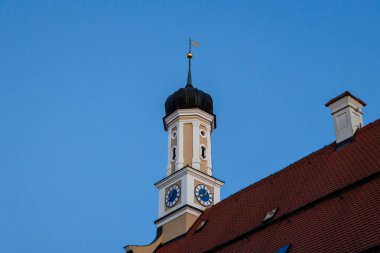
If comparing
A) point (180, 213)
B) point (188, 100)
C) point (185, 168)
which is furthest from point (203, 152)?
point (180, 213)

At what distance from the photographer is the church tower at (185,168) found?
30891 millimetres

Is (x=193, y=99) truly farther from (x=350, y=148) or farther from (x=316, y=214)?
(x=316, y=214)

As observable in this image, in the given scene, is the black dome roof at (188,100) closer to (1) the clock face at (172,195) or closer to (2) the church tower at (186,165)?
(2) the church tower at (186,165)

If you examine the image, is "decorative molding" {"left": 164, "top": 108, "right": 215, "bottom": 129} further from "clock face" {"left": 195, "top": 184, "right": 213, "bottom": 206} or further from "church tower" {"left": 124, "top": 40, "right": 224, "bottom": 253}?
"clock face" {"left": 195, "top": 184, "right": 213, "bottom": 206}

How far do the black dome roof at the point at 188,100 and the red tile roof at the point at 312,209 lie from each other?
8081mm

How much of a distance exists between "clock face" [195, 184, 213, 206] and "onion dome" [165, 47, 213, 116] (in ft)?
15.9

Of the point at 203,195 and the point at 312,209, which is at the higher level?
the point at 203,195

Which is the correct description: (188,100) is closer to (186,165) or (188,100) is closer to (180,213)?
(186,165)

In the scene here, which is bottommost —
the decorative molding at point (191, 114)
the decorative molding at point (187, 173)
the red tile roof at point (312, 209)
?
the red tile roof at point (312, 209)

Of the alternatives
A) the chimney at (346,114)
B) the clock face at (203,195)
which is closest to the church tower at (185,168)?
the clock face at (203,195)

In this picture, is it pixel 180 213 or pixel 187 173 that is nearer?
pixel 180 213

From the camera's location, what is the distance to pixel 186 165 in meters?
32.5

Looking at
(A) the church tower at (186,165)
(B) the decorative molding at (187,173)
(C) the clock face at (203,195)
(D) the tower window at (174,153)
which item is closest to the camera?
(A) the church tower at (186,165)

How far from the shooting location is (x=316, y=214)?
20859 mm
